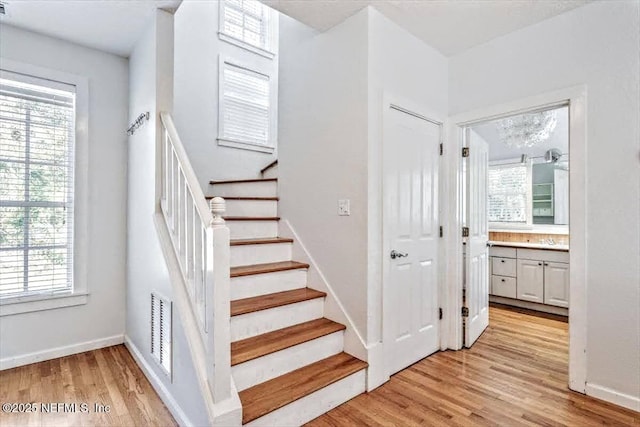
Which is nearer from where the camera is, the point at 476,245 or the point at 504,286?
the point at 476,245

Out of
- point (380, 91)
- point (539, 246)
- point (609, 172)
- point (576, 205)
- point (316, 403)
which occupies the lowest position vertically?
point (316, 403)

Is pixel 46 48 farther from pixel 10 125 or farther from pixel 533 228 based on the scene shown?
pixel 533 228

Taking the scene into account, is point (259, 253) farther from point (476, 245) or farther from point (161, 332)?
point (476, 245)

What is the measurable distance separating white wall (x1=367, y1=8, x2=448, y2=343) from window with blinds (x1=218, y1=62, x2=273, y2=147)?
7.35 ft

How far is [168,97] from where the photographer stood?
7.79ft

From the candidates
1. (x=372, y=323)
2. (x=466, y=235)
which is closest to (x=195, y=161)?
(x=372, y=323)

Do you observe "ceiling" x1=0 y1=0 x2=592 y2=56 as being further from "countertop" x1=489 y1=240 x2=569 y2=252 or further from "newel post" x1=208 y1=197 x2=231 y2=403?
"countertop" x1=489 y1=240 x2=569 y2=252

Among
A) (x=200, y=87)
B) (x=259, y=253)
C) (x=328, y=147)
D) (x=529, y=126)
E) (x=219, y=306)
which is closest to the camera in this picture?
Result: (x=219, y=306)

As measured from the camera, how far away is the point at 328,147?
2.54 m

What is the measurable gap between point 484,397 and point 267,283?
1685 millimetres

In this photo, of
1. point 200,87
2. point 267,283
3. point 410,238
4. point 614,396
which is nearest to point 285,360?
point 267,283

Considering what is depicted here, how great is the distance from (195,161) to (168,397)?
2.46 metres

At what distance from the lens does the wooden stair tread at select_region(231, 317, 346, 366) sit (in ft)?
6.18

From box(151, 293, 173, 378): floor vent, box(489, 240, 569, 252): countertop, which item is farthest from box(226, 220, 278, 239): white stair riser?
box(489, 240, 569, 252): countertop
